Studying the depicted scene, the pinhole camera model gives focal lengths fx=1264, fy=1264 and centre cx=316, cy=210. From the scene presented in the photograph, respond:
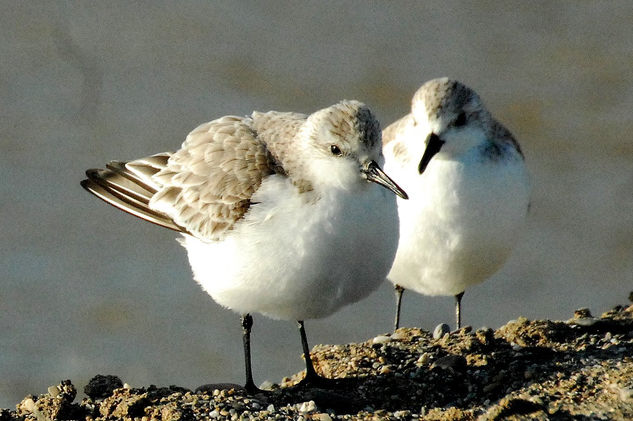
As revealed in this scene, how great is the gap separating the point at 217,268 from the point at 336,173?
1108mm

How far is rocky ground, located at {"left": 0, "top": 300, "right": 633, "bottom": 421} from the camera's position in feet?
25.3

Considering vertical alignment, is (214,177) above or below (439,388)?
above

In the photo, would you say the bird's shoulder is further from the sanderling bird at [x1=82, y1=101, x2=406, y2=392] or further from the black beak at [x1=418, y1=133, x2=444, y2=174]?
the black beak at [x1=418, y1=133, x2=444, y2=174]

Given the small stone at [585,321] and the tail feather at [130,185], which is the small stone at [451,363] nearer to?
the small stone at [585,321]

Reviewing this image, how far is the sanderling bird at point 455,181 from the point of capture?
9688 millimetres

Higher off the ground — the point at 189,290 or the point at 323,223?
the point at 189,290

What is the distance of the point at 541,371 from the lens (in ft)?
26.9

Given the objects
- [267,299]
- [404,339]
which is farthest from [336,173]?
[404,339]

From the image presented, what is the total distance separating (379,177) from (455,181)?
6.27 ft

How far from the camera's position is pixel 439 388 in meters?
8.21

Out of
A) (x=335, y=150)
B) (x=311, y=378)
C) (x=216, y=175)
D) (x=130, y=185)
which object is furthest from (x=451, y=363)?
(x=130, y=185)

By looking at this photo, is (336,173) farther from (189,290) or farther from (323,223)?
(189,290)

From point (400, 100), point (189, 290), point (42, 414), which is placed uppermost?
point (400, 100)

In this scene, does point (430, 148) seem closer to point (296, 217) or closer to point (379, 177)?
point (379, 177)
